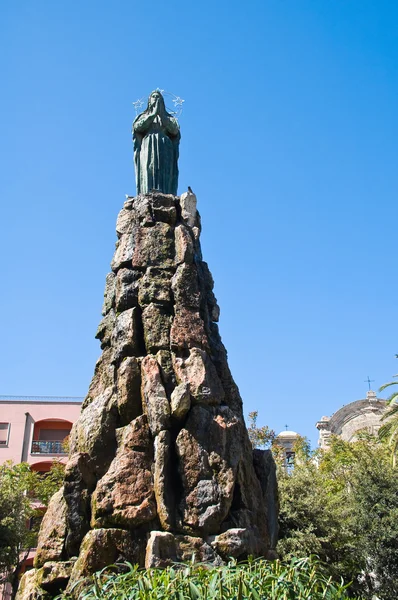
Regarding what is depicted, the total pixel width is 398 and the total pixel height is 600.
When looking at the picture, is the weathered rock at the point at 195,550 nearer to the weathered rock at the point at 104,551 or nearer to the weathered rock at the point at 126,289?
the weathered rock at the point at 104,551

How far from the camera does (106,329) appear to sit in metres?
14.6

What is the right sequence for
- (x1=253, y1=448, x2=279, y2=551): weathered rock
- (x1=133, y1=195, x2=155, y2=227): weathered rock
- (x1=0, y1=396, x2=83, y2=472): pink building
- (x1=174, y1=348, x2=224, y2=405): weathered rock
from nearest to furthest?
(x1=174, y1=348, x2=224, y2=405): weathered rock, (x1=253, y1=448, x2=279, y2=551): weathered rock, (x1=133, y1=195, x2=155, y2=227): weathered rock, (x1=0, y1=396, x2=83, y2=472): pink building

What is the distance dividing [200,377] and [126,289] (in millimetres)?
2675

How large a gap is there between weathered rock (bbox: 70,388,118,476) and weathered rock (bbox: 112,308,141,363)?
0.80 m

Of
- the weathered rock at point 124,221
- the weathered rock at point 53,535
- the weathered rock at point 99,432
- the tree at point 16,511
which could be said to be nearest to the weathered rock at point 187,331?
the weathered rock at point 99,432

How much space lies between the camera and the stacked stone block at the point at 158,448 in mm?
11273

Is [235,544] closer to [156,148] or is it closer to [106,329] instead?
[106,329]

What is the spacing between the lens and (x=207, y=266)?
15312 millimetres

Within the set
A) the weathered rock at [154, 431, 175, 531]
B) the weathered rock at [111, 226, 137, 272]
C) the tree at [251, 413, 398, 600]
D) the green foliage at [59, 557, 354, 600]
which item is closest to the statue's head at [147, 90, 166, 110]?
the weathered rock at [111, 226, 137, 272]

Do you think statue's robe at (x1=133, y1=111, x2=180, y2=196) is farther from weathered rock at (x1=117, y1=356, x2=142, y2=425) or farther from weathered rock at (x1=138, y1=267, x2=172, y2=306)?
weathered rock at (x1=117, y1=356, x2=142, y2=425)

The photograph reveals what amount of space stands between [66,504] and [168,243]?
5.53m

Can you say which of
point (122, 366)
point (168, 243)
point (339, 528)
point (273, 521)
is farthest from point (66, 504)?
point (339, 528)

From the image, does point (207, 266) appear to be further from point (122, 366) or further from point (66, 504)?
point (66, 504)

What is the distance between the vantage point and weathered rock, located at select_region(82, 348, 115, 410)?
13453 millimetres
